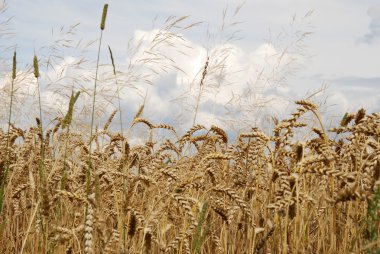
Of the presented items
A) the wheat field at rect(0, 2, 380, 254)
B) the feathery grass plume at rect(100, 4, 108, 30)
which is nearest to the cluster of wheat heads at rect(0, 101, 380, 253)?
the wheat field at rect(0, 2, 380, 254)

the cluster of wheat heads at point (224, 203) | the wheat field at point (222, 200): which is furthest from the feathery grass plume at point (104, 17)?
the cluster of wheat heads at point (224, 203)

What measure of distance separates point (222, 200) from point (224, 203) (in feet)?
0.30

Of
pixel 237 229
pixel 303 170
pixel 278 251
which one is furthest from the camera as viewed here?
pixel 237 229

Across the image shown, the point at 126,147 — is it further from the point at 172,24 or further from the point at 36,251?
the point at 172,24

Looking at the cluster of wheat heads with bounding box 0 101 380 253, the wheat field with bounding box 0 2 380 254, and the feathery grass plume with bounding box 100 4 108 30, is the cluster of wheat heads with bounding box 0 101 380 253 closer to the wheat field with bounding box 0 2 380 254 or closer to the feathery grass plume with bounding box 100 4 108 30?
the wheat field with bounding box 0 2 380 254

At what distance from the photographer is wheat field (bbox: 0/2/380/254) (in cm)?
172

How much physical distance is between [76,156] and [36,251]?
6.25 ft

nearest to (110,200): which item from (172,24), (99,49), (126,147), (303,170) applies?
(126,147)

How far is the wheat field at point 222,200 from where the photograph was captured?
67.7 inches

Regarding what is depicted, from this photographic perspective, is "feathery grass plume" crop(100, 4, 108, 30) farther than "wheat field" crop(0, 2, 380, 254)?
Yes

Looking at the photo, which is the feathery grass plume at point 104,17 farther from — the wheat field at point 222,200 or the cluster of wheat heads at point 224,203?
the cluster of wheat heads at point 224,203

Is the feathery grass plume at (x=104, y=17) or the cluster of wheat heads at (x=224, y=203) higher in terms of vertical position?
the feathery grass plume at (x=104, y=17)

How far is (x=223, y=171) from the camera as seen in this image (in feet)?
9.12

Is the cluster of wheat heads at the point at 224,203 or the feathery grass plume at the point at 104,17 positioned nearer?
the cluster of wheat heads at the point at 224,203
